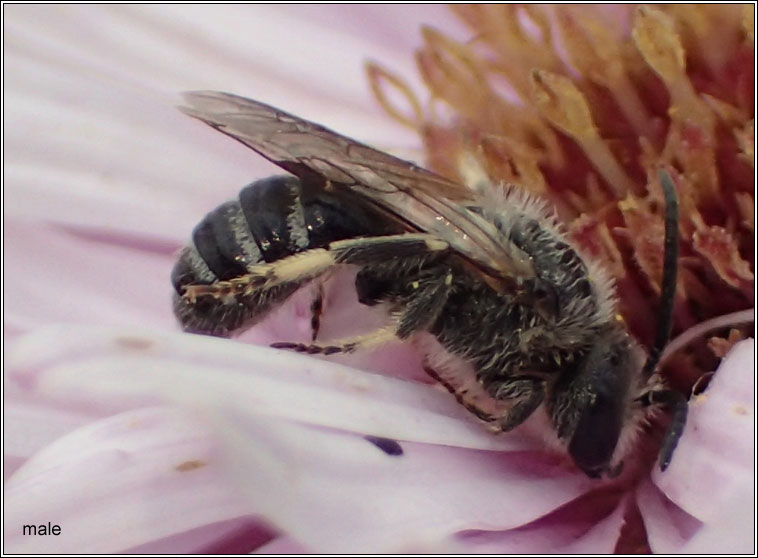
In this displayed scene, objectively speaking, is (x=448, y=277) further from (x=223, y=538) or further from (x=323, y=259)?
(x=223, y=538)

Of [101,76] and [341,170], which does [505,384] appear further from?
[101,76]

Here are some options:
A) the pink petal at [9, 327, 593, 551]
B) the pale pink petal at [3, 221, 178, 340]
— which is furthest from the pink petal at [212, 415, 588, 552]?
the pale pink petal at [3, 221, 178, 340]

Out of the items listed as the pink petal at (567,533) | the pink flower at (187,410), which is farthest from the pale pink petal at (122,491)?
the pink petal at (567,533)

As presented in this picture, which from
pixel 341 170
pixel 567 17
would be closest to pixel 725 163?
pixel 567 17

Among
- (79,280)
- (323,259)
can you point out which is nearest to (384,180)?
(323,259)

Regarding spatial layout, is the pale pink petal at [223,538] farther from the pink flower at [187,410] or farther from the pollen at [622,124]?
the pollen at [622,124]
